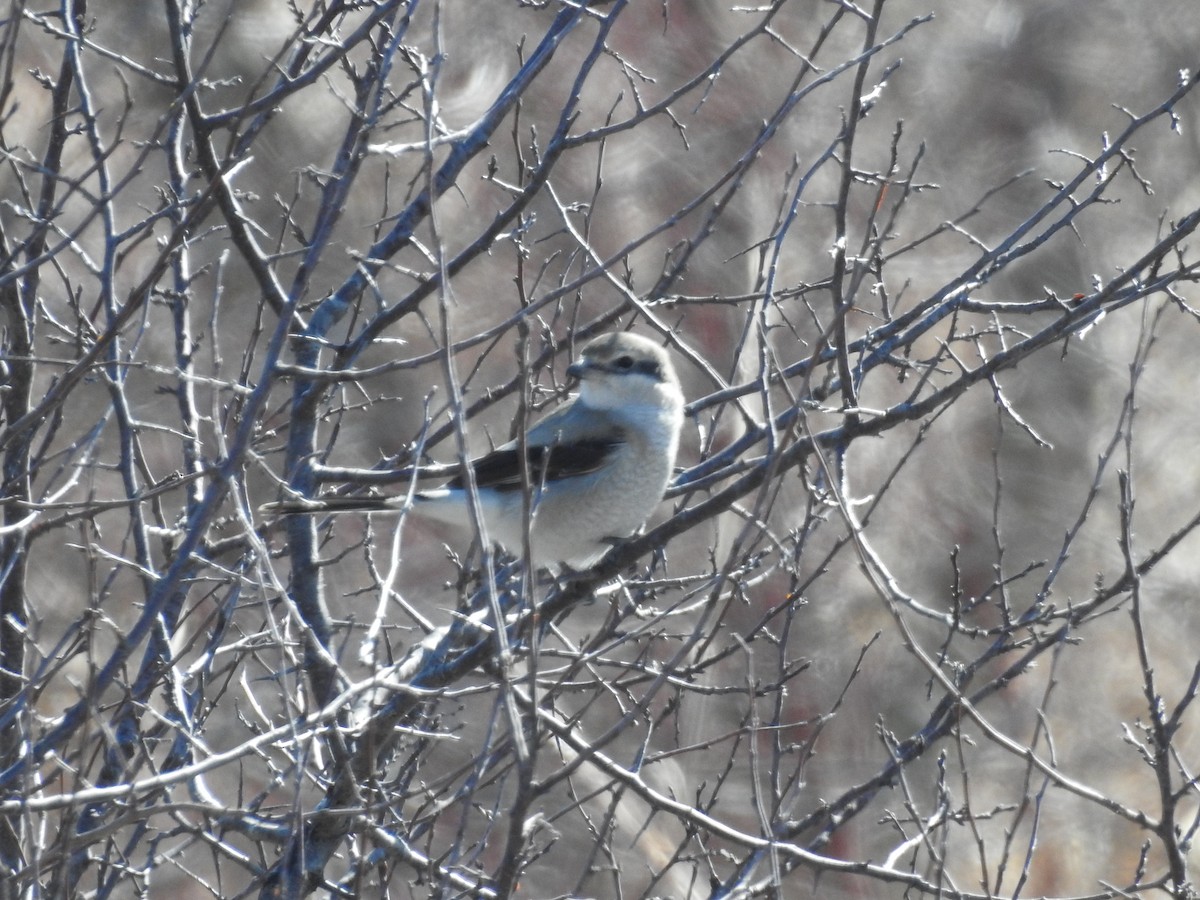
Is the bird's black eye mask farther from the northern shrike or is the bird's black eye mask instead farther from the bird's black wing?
the bird's black wing

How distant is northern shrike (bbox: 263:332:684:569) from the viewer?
3836mm

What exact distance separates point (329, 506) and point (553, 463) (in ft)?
2.94

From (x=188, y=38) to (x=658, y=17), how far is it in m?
8.50

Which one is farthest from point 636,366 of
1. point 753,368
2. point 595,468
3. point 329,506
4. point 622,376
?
point 753,368

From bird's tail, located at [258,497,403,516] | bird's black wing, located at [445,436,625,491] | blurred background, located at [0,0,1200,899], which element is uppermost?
blurred background, located at [0,0,1200,899]

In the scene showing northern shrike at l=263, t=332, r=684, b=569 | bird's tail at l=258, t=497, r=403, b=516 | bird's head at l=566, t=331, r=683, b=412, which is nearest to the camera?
bird's tail at l=258, t=497, r=403, b=516

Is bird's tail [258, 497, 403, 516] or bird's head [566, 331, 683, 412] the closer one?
bird's tail [258, 497, 403, 516]

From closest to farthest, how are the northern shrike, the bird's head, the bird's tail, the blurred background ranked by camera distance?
the bird's tail
the northern shrike
the bird's head
the blurred background

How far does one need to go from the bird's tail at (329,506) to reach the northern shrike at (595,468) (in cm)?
44

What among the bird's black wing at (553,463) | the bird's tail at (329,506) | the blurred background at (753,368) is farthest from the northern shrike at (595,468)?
the blurred background at (753,368)

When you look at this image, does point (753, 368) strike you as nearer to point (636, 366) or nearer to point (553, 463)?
point (636, 366)

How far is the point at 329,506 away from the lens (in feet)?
10.7

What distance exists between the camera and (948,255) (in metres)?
10.6

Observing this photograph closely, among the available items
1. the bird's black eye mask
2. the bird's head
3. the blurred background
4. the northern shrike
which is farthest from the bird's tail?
the blurred background
